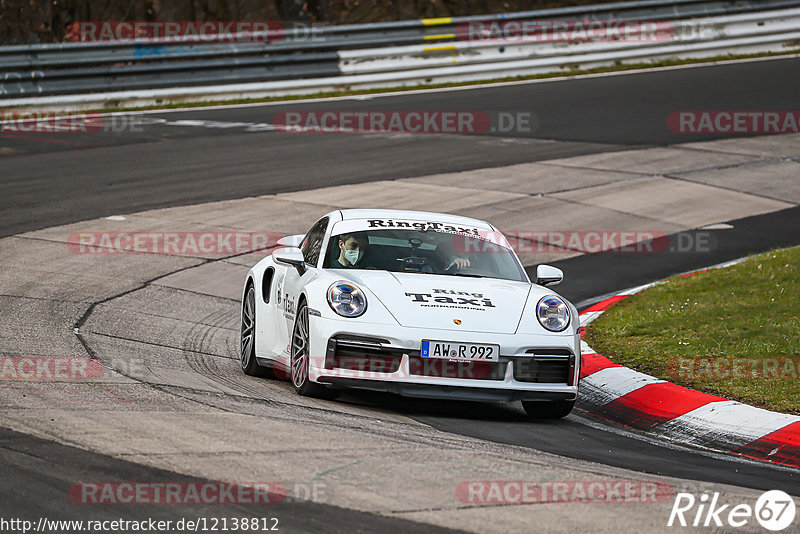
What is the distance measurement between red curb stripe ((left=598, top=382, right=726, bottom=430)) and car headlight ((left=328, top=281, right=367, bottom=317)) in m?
1.84

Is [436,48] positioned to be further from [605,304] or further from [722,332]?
[722,332]

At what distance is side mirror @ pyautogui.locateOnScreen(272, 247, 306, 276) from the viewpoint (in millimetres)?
8195

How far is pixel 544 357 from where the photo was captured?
7.39 m

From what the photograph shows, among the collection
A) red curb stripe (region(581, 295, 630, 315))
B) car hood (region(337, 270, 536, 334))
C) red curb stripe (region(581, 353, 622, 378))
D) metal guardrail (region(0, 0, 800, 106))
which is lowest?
red curb stripe (region(581, 295, 630, 315))

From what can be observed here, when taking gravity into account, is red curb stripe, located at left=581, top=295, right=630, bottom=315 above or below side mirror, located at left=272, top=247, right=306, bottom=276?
below

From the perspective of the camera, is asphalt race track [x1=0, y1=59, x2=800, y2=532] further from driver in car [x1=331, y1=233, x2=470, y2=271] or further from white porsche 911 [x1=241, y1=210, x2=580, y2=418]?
driver in car [x1=331, y1=233, x2=470, y2=271]

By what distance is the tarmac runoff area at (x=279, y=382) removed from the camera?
200 inches

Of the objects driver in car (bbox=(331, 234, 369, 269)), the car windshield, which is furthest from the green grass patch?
driver in car (bbox=(331, 234, 369, 269))

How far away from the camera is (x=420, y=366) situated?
7.16 meters

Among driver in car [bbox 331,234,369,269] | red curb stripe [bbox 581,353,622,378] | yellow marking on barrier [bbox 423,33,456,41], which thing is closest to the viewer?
driver in car [bbox 331,234,369,269]

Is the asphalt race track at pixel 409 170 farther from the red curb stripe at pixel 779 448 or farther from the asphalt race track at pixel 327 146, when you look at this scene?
the red curb stripe at pixel 779 448

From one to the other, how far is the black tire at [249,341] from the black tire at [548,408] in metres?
2.02

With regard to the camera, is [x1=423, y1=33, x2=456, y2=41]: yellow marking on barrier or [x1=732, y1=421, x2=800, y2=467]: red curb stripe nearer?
[x1=732, y1=421, x2=800, y2=467]: red curb stripe

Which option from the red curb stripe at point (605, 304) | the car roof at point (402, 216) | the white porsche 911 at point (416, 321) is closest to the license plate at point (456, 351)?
the white porsche 911 at point (416, 321)
